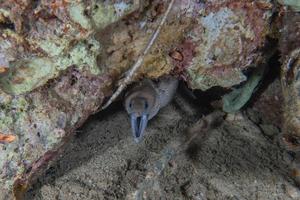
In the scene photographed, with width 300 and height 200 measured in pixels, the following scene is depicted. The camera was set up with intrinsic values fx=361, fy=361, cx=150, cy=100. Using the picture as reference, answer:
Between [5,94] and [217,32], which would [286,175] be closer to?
[217,32]

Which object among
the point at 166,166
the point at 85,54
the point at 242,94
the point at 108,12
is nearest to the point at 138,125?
the point at 166,166

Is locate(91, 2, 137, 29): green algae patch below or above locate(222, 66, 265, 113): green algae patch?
above

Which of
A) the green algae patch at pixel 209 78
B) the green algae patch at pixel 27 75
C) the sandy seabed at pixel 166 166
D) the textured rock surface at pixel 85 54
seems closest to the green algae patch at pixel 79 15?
the textured rock surface at pixel 85 54

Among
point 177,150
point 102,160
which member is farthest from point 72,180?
point 177,150

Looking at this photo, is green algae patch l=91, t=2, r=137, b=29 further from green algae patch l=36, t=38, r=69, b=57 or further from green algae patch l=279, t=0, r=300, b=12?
green algae patch l=279, t=0, r=300, b=12

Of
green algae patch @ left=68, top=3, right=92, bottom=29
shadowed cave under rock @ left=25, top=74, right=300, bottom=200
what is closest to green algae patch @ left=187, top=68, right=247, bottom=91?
shadowed cave under rock @ left=25, top=74, right=300, bottom=200

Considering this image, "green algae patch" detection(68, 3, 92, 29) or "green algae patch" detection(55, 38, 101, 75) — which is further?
"green algae patch" detection(55, 38, 101, 75)
